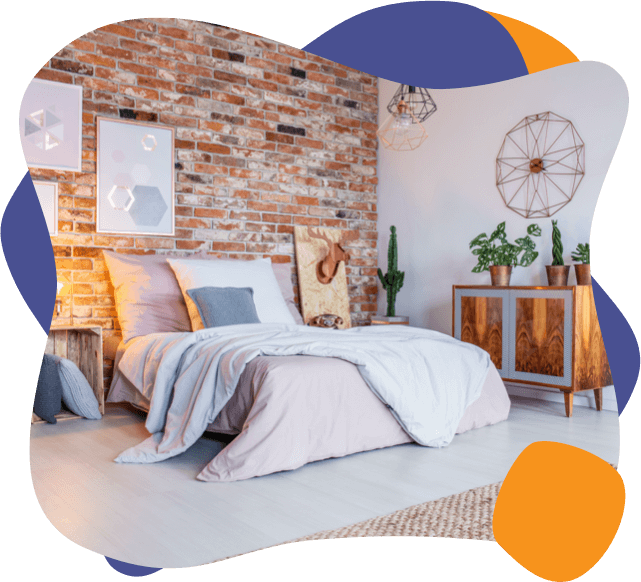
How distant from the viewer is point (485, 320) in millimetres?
4359

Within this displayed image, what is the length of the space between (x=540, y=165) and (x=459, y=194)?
2.59 ft

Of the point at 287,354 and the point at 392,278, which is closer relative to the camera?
the point at 287,354

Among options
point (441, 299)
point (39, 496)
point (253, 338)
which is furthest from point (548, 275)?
point (39, 496)

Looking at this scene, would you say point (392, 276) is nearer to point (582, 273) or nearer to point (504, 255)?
point (504, 255)

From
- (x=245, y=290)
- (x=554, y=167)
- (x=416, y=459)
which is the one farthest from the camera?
(x=554, y=167)

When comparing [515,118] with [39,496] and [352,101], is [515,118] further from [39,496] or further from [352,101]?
[39,496]

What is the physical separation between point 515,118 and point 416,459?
2.89 metres

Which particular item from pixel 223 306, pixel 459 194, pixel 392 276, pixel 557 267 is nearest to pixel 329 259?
pixel 392 276

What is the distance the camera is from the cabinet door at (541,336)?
3.87 meters

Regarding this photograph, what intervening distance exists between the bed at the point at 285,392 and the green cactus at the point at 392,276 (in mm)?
1546

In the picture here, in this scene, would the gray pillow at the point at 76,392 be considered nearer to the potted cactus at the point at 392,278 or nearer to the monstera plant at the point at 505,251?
the potted cactus at the point at 392,278

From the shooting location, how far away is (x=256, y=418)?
8.87ft

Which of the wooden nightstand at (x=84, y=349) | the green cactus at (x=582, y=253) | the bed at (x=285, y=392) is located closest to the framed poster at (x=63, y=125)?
the wooden nightstand at (x=84, y=349)

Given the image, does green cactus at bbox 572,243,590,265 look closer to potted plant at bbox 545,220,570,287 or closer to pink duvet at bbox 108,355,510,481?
potted plant at bbox 545,220,570,287
